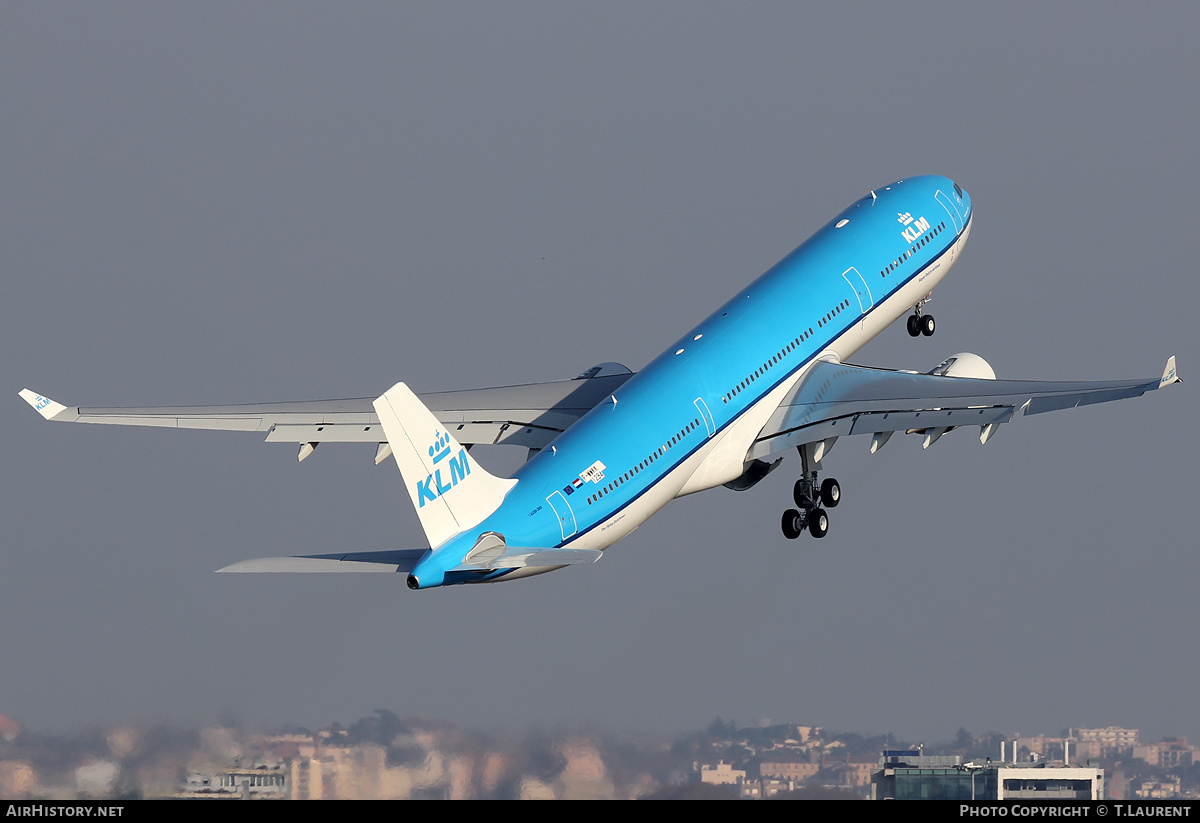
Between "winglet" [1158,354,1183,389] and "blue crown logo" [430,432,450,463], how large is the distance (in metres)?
15.9

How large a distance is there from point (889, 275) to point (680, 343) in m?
9.64

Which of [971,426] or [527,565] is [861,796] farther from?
[527,565]

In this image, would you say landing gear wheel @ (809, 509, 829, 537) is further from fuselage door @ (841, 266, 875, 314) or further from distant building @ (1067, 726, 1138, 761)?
distant building @ (1067, 726, 1138, 761)

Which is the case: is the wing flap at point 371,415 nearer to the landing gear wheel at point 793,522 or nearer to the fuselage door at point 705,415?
the fuselage door at point 705,415

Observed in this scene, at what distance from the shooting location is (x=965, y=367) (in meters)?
57.9

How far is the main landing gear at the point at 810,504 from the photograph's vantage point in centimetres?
5606

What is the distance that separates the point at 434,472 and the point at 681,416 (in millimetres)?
8663

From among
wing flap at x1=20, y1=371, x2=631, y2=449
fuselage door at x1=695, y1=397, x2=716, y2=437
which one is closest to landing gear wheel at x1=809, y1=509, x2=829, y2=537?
fuselage door at x1=695, y1=397, x2=716, y2=437

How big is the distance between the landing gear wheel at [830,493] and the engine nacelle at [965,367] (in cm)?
420

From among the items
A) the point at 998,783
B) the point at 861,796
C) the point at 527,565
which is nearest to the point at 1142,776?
the point at 998,783

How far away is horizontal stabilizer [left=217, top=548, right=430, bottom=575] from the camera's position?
1631 inches

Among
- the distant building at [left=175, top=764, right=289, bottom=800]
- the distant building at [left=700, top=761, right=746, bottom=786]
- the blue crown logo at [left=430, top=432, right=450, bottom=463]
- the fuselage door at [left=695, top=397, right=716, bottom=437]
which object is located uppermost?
the fuselage door at [left=695, top=397, right=716, bottom=437]

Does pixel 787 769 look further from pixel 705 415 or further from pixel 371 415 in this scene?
pixel 371 415

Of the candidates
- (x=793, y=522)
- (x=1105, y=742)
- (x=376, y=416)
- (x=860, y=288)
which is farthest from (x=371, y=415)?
(x=1105, y=742)
